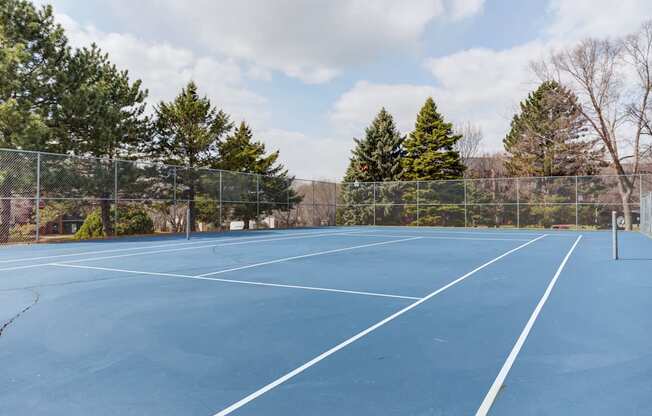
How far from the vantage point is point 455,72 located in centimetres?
2222

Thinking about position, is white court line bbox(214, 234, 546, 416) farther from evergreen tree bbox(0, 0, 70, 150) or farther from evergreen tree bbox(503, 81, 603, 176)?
evergreen tree bbox(503, 81, 603, 176)

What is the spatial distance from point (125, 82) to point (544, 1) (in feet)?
64.4

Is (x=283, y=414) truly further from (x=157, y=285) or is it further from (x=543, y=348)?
(x=157, y=285)

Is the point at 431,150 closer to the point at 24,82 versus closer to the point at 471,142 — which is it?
the point at 471,142

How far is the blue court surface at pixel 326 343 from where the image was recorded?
2576mm

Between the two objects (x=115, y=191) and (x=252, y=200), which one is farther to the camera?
(x=252, y=200)

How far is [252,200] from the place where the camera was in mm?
23250

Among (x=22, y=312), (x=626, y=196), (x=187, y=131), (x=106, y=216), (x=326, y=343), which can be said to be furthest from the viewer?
(x=187, y=131)

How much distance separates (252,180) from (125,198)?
749cm

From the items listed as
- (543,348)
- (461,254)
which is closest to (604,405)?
(543,348)

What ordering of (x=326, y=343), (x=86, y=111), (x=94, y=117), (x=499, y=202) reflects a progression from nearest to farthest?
(x=326, y=343), (x=86, y=111), (x=94, y=117), (x=499, y=202)

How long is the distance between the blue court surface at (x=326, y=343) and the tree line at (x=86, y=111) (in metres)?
10.8

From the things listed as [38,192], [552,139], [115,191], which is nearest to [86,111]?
[115,191]

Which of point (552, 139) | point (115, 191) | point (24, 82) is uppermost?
point (552, 139)
